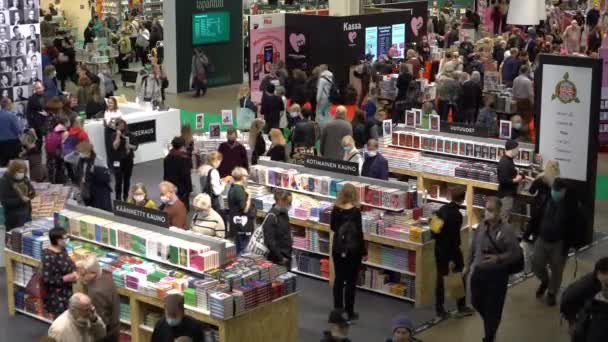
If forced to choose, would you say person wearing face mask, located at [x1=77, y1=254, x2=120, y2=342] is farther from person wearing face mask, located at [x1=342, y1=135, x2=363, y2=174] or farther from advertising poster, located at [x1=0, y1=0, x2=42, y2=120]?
→ advertising poster, located at [x1=0, y1=0, x2=42, y2=120]

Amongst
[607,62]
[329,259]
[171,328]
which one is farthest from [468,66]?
[171,328]

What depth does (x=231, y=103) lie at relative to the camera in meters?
23.0

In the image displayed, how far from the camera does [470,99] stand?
1803 centimetres

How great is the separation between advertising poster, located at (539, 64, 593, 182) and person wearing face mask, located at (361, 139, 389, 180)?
1.99m

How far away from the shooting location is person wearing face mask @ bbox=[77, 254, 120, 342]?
8453mm

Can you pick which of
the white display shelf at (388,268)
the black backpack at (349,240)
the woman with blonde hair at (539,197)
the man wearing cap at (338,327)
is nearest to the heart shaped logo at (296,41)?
the woman with blonde hair at (539,197)

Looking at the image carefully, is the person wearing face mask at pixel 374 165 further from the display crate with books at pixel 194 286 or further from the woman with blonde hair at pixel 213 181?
the display crate with books at pixel 194 286

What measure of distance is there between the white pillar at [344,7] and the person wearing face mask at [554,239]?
14.2 metres

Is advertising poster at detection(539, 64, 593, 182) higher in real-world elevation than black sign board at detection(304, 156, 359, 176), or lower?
higher

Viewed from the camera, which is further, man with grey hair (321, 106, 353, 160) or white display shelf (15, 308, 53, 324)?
man with grey hair (321, 106, 353, 160)

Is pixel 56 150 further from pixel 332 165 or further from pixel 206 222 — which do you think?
pixel 206 222

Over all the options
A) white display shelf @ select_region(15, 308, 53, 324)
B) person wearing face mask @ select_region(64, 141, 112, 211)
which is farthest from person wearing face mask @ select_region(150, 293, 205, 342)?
person wearing face mask @ select_region(64, 141, 112, 211)

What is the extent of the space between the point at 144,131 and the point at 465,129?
5733 millimetres

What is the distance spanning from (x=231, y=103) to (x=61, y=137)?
8.67 m
